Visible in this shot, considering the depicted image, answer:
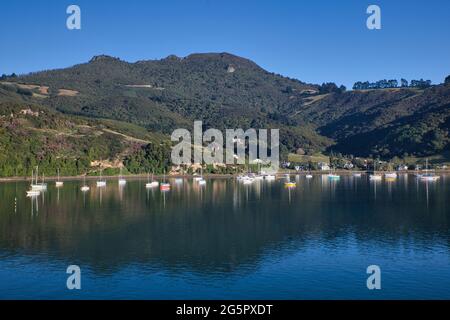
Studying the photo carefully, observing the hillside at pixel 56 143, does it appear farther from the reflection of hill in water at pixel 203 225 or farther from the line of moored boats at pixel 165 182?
the reflection of hill in water at pixel 203 225

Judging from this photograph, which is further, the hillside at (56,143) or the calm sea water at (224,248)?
the hillside at (56,143)

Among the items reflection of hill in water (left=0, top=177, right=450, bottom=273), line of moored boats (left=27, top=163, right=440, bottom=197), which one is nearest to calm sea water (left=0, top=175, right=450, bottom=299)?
reflection of hill in water (left=0, top=177, right=450, bottom=273)

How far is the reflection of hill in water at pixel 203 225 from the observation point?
40.6m

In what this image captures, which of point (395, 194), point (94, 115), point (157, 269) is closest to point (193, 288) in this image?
point (157, 269)

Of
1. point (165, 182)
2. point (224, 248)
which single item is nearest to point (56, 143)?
point (165, 182)

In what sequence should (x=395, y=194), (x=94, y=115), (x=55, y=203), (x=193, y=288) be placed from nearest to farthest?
(x=193, y=288) → (x=55, y=203) → (x=395, y=194) → (x=94, y=115)

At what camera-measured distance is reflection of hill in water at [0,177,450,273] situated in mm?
40594

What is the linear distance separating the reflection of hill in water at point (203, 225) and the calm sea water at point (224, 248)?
0.11m

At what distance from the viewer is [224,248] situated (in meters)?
42.5

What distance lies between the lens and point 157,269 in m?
35.6

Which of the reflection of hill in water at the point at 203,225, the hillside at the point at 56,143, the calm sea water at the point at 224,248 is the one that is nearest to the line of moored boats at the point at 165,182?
the hillside at the point at 56,143

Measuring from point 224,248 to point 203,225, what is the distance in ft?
37.7

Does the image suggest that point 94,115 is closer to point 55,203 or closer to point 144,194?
point 144,194
